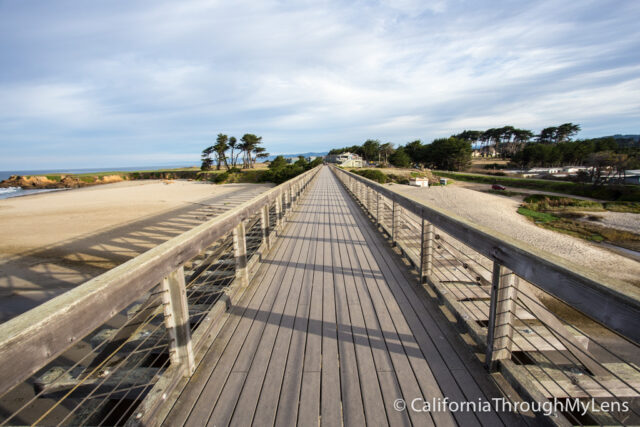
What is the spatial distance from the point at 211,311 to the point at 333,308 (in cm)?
115

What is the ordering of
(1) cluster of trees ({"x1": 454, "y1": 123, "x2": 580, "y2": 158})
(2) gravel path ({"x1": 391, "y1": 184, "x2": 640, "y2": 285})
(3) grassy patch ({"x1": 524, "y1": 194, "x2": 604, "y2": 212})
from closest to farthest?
(2) gravel path ({"x1": 391, "y1": 184, "x2": 640, "y2": 285}) → (3) grassy patch ({"x1": 524, "y1": 194, "x2": 604, "y2": 212}) → (1) cluster of trees ({"x1": 454, "y1": 123, "x2": 580, "y2": 158})

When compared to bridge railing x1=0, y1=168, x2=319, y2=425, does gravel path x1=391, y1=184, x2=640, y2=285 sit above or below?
below

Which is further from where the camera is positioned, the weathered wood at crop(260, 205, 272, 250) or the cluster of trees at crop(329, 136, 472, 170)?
the cluster of trees at crop(329, 136, 472, 170)

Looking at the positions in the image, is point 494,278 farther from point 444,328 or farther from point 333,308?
point 333,308

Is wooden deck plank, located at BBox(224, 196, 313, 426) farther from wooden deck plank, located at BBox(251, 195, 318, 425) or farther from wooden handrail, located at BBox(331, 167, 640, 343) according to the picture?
wooden handrail, located at BBox(331, 167, 640, 343)

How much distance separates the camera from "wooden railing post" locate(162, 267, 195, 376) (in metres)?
1.76

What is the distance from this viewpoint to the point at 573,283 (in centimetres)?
129

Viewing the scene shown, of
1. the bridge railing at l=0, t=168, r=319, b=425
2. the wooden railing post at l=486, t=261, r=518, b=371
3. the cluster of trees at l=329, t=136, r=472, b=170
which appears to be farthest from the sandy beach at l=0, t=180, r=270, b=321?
the cluster of trees at l=329, t=136, r=472, b=170

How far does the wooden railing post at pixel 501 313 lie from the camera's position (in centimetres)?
183

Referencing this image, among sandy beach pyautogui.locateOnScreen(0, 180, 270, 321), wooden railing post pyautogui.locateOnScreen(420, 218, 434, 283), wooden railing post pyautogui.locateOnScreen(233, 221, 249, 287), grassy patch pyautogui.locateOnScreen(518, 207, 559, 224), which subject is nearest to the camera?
wooden railing post pyautogui.locateOnScreen(233, 221, 249, 287)

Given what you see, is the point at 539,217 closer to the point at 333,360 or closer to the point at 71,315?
the point at 333,360

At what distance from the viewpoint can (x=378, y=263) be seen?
157 inches

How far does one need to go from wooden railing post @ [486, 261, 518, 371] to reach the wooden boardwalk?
201mm

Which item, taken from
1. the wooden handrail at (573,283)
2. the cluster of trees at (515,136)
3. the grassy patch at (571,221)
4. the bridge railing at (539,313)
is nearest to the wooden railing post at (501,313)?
the bridge railing at (539,313)
